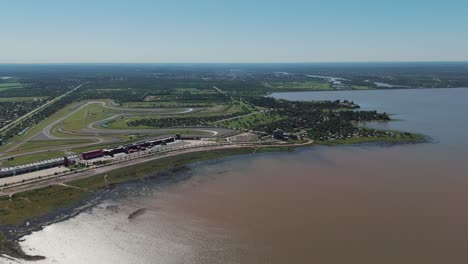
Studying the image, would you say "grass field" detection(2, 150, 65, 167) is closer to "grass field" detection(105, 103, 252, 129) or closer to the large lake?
the large lake

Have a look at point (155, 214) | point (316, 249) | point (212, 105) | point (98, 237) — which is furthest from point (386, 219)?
point (212, 105)

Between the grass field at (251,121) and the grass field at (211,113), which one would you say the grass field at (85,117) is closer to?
the grass field at (211,113)

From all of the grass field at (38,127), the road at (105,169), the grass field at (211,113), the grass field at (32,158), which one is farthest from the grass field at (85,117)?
the road at (105,169)

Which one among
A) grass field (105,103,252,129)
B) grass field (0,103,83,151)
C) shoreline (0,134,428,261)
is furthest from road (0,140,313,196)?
grass field (105,103,252,129)

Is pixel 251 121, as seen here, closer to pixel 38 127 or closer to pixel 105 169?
pixel 105 169

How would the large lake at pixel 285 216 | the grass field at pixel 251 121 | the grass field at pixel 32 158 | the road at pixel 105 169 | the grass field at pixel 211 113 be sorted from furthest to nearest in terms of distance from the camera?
the grass field at pixel 211 113 → the grass field at pixel 251 121 → the grass field at pixel 32 158 → the road at pixel 105 169 → the large lake at pixel 285 216

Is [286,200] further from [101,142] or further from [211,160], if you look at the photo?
[101,142]
